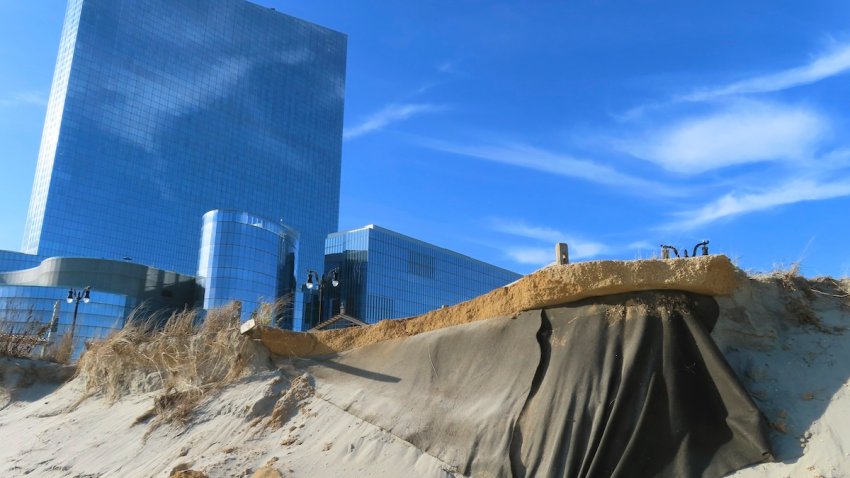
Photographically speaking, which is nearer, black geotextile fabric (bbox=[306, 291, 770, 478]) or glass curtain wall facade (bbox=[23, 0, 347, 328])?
black geotextile fabric (bbox=[306, 291, 770, 478])

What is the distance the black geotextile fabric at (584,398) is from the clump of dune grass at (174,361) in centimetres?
279

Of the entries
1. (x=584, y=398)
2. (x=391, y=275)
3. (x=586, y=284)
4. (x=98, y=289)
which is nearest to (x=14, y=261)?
(x=98, y=289)

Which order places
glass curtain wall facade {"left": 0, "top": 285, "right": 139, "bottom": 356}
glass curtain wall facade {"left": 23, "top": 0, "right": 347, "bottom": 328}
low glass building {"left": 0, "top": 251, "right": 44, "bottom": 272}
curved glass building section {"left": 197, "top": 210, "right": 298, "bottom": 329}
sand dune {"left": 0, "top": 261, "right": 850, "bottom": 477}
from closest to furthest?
sand dune {"left": 0, "top": 261, "right": 850, "bottom": 477} → glass curtain wall facade {"left": 0, "top": 285, "right": 139, "bottom": 356} → curved glass building section {"left": 197, "top": 210, "right": 298, "bottom": 329} → low glass building {"left": 0, "top": 251, "right": 44, "bottom": 272} → glass curtain wall facade {"left": 23, "top": 0, "right": 347, "bottom": 328}

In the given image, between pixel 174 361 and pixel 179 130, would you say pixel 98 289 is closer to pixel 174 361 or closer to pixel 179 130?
pixel 179 130

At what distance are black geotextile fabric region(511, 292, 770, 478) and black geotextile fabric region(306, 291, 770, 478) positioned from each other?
10 mm

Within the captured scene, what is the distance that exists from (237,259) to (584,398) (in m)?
66.3

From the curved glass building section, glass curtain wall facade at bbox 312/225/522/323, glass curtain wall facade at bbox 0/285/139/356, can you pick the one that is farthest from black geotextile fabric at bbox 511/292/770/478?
glass curtain wall facade at bbox 312/225/522/323

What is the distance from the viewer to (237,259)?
69125 millimetres

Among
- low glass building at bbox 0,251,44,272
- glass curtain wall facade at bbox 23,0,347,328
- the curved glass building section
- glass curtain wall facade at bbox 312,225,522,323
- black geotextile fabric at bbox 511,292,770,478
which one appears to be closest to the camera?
black geotextile fabric at bbox 511,292,770,478

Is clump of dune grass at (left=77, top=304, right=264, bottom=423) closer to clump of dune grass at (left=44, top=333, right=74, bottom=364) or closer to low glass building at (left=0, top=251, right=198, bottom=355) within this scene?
clump of dune grass at (left=44, top=333, right=74, bottom=364)

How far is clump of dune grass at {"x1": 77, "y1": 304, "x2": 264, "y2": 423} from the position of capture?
995cm

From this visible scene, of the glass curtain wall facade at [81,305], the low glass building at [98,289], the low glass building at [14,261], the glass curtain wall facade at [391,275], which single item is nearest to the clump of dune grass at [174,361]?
the low glass building at [98,289]

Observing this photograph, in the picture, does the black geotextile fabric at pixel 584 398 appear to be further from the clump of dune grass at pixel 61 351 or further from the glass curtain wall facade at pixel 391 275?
the glass curtain wall facade at pixel 391 275

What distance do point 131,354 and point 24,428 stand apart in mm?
2277
